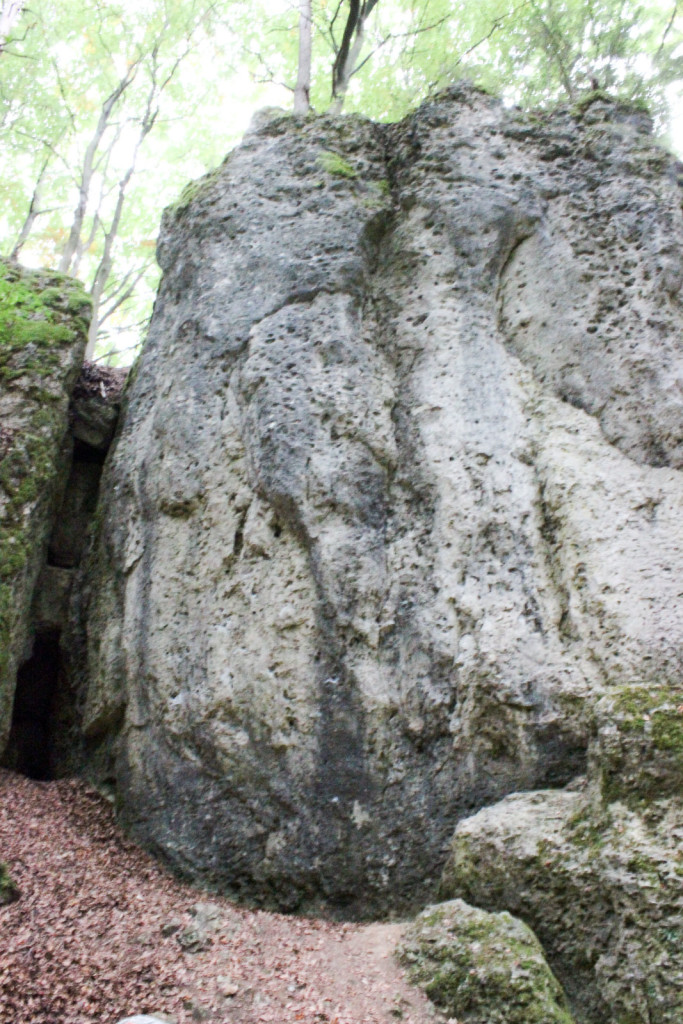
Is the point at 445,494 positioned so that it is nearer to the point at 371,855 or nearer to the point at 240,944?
the point at 371,855

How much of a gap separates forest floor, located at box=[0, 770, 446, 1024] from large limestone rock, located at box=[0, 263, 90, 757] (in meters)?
1.90

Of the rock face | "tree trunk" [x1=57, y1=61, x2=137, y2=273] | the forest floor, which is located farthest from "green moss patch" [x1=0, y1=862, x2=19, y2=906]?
"tree trunk" [x1=57, y1=61, x2=137, y2=273]

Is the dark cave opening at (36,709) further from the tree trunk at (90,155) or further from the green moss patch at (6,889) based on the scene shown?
the tree trunk at (90,155)

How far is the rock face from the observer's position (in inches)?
245

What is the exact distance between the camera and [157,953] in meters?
5.11

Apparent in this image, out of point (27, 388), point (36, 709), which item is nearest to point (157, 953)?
point (36, 709)

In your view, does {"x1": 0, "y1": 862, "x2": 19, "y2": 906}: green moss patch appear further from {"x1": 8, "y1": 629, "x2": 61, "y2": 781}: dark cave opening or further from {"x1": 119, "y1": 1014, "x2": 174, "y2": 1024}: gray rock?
{"x1": 8, "y1": 629, "x2": 61, "y2": 781}: dark cave opening

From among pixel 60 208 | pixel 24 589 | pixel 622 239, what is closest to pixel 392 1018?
pixel 24 589

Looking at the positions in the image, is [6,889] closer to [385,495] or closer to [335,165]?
[385,495]

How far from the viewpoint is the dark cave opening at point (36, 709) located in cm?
841

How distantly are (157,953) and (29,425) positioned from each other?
17.8ft

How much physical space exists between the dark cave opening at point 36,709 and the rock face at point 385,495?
77 centimetres

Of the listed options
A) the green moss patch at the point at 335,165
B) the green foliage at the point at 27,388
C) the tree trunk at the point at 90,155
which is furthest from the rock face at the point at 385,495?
the tree trunk at the point at 90,155

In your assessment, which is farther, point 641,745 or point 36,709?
point 36,709
